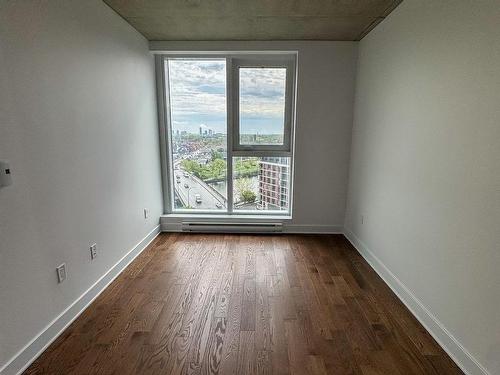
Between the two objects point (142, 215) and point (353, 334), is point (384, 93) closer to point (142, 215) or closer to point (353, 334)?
point (353, 334)

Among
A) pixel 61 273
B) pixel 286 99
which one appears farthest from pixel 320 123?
pixel 61 273

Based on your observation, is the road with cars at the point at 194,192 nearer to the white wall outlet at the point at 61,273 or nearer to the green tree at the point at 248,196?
the green tree at the point at 248,196

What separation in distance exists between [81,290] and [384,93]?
122 inches

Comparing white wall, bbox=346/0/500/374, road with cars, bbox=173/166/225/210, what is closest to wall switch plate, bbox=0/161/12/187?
road with cars, bbox=173/166/225/210

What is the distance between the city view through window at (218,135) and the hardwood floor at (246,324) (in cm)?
112

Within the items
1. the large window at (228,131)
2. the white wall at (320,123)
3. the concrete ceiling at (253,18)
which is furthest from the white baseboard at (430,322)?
the concrete ceiling at (253,18)

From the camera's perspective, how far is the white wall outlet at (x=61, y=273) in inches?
70.1

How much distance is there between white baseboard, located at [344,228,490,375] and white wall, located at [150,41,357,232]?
0.94 metres

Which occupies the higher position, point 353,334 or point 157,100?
point 157,100

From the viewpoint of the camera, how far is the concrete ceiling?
2285mm

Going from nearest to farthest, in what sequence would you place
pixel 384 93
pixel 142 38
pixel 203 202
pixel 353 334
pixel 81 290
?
1. pixel 353 334
2. pixel 81 290
3. pixel 384 93
4. pixel 142 38
5. pixel 203 202

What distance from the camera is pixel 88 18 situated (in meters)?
2.06

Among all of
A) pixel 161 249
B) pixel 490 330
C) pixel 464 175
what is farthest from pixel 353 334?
pixel 161 249

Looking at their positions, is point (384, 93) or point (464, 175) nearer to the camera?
point (464, 175)
